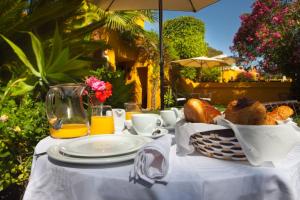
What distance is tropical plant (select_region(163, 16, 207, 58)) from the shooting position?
14.6m

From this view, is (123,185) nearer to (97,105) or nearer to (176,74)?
(97,105)

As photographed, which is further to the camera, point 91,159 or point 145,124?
point 145,124

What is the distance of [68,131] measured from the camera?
1.45m

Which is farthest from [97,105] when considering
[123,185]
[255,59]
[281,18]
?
[255,59]

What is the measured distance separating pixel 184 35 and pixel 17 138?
13.3 meters

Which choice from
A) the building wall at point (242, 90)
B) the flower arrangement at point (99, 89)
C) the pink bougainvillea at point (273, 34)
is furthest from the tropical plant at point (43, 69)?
the building wall at point (242, 90)

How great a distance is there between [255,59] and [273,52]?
96 cm

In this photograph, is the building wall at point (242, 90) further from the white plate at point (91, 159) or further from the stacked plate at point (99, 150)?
the white plate at point (91, 159)

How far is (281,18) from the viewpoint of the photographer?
28.1 feet

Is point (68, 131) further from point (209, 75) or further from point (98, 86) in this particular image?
point (209, 75)

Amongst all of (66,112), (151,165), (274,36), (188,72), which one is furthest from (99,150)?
(188,72)

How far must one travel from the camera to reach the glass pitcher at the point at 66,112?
1.45 meters

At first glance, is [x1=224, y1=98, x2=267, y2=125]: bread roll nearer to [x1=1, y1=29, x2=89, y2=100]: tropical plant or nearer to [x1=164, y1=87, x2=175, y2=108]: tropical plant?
[x1=1, y1=29, x2=89, y2=100]: tropical plant

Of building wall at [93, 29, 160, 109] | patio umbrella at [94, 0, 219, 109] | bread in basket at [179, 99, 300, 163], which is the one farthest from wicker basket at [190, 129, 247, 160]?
building wall at [93, 29, 160, 109]
